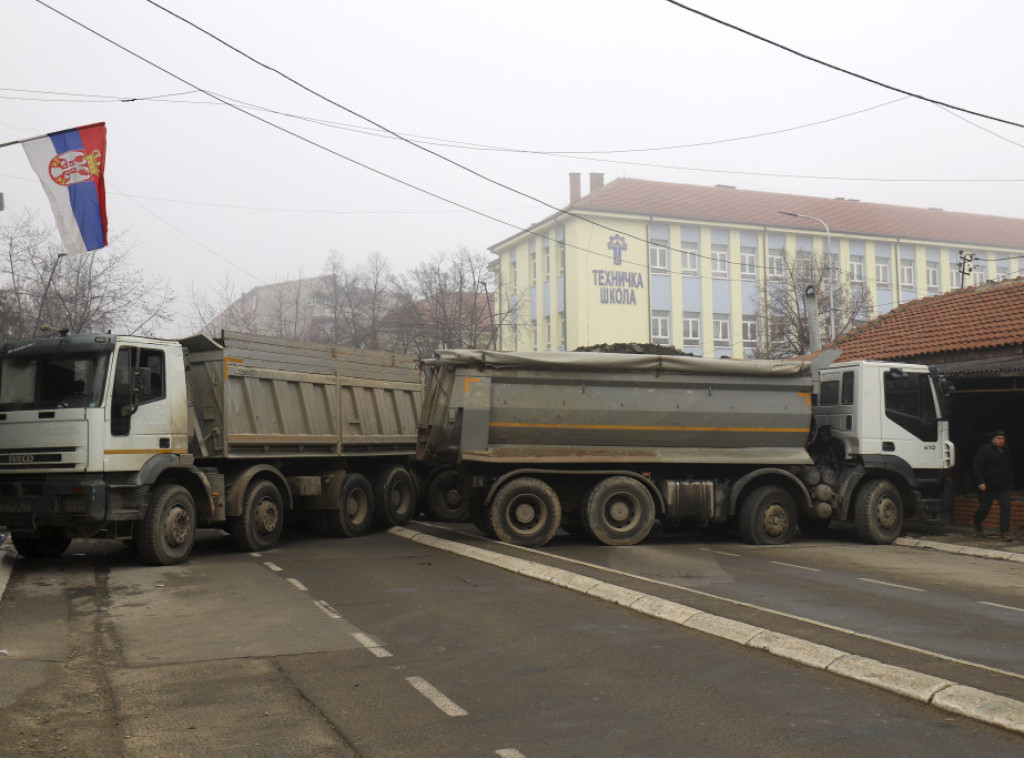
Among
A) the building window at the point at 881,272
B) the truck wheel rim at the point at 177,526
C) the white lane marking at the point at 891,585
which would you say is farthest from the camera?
the building window at the point at 881,272

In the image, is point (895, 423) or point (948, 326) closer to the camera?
point (895, 423)

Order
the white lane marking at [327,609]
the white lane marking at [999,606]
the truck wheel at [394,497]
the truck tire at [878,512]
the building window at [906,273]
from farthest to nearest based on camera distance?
the building window at [906,273]
the truck wheel at [394,497]
the truck tire at [878,512]
the white lane marking at [999,606]
the white lane marking at [327,609]

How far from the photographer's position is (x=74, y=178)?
42.1ft

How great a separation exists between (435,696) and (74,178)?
994cm

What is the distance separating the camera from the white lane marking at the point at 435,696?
5.46 meters

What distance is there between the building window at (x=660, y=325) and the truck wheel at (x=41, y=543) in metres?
43.3

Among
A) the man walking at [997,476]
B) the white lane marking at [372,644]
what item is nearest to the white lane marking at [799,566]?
the man walking at [997,476]

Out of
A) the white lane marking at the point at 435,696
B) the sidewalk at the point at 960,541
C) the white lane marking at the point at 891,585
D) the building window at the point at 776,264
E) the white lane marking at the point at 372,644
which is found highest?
the building window at the point at 776,264

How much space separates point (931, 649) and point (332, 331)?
4666 centimetres

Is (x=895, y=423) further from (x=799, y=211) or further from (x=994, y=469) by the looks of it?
(x=799, y=211)

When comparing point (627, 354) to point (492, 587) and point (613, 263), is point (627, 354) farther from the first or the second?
point (613, 263)

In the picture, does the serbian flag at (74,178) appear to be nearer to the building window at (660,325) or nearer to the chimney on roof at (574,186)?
the building window at (660,325)

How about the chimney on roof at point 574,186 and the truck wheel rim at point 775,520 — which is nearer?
the truck wheel rim at point 775,520

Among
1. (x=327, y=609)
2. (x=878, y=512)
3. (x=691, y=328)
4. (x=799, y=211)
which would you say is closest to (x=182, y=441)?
(x=327, y=609)
